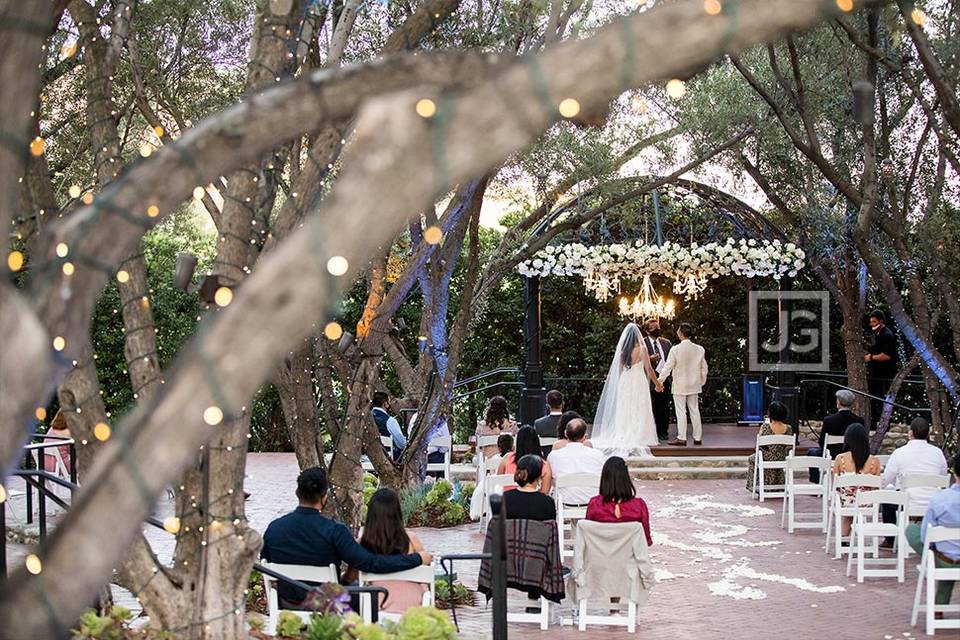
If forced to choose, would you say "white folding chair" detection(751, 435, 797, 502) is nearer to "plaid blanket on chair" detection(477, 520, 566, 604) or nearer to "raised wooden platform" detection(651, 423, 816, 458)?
"raised wooden platform" detection(651, 423, 816, 458)

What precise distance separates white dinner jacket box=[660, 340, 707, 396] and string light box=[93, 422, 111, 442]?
41.5 feet

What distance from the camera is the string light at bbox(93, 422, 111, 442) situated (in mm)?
5855

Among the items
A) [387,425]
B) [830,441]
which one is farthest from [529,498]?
[830,441]

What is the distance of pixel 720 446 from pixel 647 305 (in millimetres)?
2800

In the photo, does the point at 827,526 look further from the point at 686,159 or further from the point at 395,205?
the point at 395,205

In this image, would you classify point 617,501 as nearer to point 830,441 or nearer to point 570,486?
point 570,486

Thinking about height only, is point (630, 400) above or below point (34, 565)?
above

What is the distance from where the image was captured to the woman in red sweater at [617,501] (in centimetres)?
916

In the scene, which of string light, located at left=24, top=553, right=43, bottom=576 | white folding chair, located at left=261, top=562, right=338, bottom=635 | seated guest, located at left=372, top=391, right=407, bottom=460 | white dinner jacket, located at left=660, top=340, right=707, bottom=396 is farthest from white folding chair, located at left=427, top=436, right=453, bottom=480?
string light, located at left=24, top=553, right=43, bottom=576

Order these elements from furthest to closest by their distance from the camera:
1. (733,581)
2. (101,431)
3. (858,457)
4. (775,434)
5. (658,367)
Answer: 1. (658,367)
2. (775,434)
3. (858,457)
4. (733,581)
5. (101,431)

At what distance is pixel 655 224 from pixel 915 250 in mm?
4913

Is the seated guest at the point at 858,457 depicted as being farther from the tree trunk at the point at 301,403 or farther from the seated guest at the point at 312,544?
the seated guest at the point at 312,544

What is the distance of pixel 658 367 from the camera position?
1873 centimetres

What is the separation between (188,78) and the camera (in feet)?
46.3
